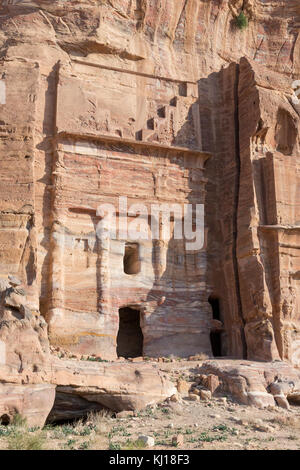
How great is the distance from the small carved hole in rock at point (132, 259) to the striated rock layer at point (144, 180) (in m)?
0.06

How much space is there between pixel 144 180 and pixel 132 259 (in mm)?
2697

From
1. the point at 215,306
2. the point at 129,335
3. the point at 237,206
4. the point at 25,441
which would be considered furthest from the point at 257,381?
the point at 237,206

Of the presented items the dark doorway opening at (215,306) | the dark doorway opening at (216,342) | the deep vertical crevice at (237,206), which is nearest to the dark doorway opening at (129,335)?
the dark doorway opening at (216,342)

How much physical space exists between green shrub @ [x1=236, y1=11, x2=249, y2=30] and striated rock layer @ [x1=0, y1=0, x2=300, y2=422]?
5.31 ft

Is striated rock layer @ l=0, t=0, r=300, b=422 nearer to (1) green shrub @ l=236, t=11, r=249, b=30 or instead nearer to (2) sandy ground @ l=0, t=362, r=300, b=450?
(1) green shrub @ l=236, t=11, r=249, b=30

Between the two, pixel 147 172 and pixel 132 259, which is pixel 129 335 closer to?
pixel 132 259

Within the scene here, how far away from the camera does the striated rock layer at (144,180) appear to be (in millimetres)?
17734

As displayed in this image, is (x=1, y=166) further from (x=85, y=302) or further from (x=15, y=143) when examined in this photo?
(x=85, y=302)

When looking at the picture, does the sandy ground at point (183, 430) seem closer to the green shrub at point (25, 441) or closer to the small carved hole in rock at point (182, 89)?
the green shrub at point (25, 441)

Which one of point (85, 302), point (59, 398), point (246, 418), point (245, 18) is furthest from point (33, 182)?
point (245, 18)

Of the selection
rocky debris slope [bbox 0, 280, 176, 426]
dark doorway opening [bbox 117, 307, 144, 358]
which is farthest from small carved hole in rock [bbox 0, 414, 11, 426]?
dark doorway opening [bbox 117, 307, 144, 358]

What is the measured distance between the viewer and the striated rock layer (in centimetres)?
1773

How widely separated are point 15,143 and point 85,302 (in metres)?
5.32

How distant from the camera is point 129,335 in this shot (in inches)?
789
